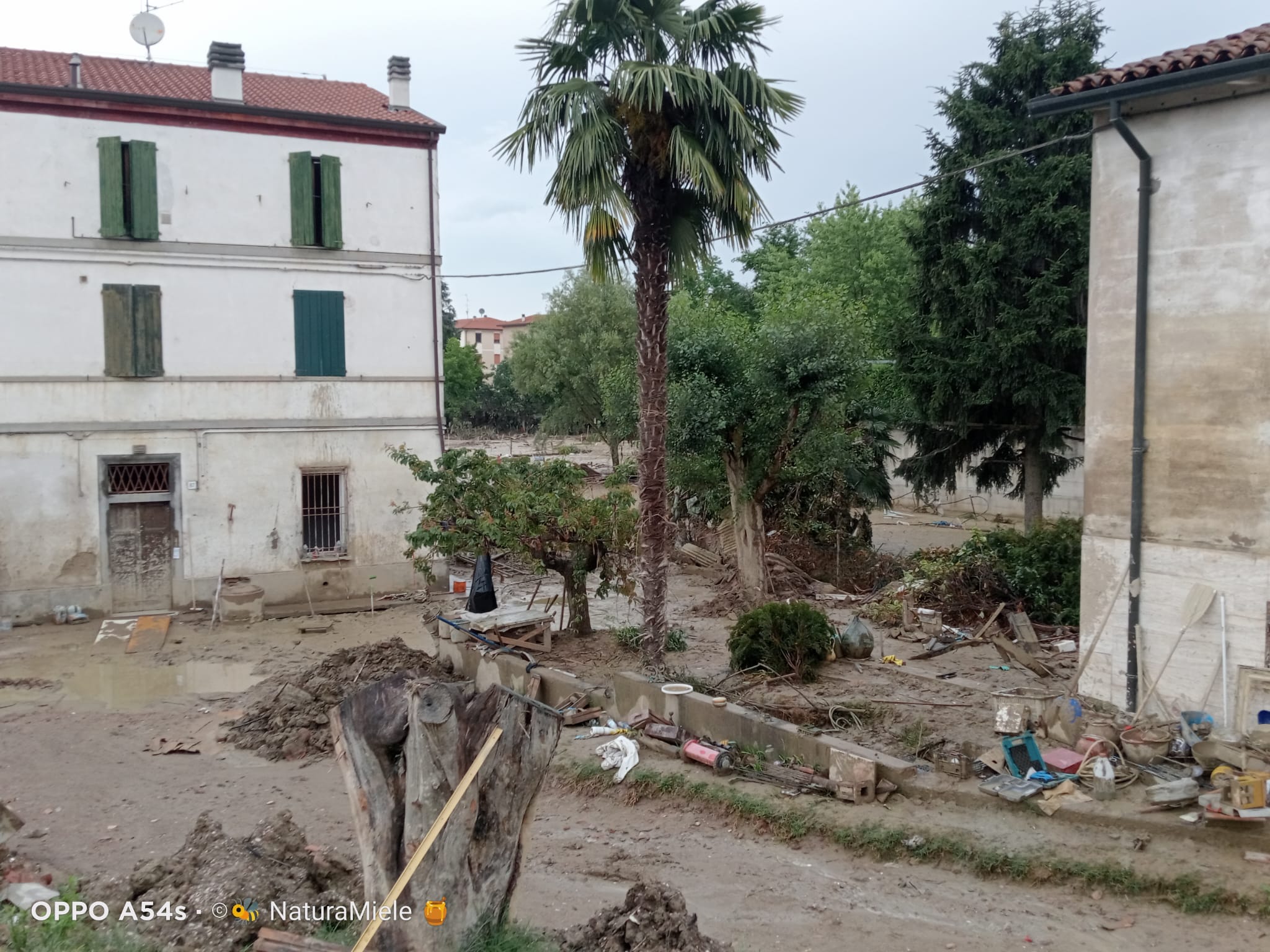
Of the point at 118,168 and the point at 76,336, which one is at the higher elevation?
the point at 118,168

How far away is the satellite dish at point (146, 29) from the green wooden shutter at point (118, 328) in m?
5.65

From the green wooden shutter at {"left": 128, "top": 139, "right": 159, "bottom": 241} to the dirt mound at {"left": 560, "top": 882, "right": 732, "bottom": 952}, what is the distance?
16945mm

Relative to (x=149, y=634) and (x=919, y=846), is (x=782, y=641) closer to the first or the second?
(x=919, y=846)

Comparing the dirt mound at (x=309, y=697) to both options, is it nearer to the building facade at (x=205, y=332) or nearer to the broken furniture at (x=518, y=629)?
the broken furniture at (x=518, y=629)

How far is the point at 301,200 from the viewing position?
19156 mm

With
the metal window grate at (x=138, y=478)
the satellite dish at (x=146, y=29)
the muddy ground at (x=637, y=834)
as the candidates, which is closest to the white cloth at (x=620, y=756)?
the muddy ground at (x=637, y=834)

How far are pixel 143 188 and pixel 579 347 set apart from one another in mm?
22475

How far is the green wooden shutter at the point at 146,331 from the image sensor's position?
59.5ft

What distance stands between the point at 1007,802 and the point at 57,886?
7454 mm

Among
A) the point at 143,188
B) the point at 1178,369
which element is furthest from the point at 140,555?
the point at 1178,369

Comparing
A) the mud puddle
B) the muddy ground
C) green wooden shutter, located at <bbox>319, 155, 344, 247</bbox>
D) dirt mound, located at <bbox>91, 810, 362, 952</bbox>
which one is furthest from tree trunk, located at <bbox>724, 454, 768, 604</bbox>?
dirt mound, located at <bbox>91, 810, 362, 952</bbox>

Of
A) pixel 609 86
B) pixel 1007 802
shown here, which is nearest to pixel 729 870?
pixel 1007 802

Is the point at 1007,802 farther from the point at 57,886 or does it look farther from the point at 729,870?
the point at 57,886

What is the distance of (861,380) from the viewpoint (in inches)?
681
